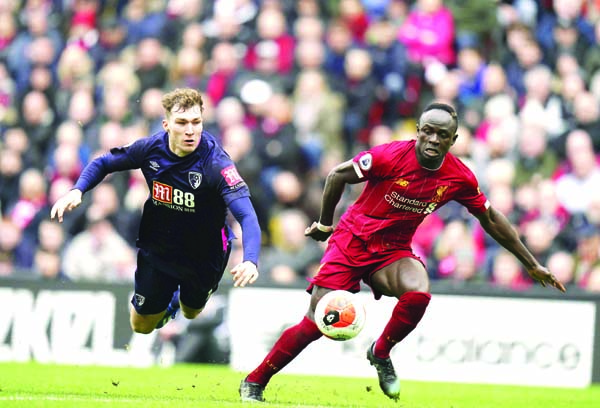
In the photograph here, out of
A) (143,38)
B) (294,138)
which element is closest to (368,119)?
(294,138)

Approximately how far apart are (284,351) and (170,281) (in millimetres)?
1684

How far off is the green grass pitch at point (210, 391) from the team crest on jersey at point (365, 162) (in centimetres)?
190

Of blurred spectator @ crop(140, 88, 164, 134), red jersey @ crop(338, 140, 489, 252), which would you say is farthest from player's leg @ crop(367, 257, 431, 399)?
blurred spectator @ crop(140, 88, 164, 134)

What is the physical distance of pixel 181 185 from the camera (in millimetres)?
9953

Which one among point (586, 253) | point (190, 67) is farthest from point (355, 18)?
point (586, 253)

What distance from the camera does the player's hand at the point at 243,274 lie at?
842cm

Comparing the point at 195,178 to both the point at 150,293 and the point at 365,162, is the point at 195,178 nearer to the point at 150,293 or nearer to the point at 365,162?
the point at 365,162

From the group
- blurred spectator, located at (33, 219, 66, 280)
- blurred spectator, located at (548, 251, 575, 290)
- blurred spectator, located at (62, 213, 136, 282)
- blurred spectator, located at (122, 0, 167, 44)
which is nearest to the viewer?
blurred spectator, located at (548, 251, 575, 290)

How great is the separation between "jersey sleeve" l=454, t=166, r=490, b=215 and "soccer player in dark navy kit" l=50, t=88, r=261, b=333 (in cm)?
172

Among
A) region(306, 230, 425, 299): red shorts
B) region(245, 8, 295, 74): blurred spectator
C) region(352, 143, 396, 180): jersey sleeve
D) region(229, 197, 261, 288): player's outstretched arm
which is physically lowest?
region(306, 230, 425, 299): red shorts

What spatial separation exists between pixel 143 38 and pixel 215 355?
16.1 feet

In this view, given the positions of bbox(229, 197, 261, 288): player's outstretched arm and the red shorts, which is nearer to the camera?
bbox(229, 197, 261, 288): player's outstretched arm

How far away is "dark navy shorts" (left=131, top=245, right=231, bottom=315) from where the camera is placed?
10812 millimetres

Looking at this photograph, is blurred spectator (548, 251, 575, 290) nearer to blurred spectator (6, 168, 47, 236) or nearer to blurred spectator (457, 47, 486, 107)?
blurred spectator (457, 47, 486, 107)
